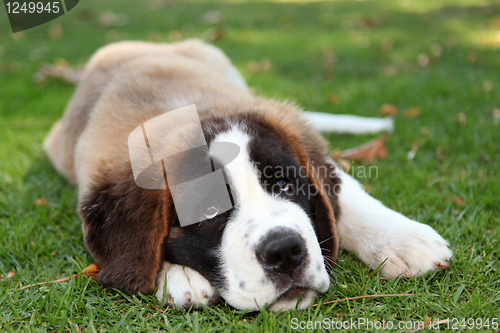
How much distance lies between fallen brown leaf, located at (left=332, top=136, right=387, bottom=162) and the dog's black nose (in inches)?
78.7

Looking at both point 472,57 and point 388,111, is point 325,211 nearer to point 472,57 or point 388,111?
point 388,111

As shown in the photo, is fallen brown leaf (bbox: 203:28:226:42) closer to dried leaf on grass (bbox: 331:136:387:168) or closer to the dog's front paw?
dried leaf on grass (bbox: 331:136:387:168)

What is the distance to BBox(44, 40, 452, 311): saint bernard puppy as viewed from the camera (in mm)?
2008

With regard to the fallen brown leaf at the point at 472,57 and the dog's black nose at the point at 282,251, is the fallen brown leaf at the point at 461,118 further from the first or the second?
the dog's black nose at the point at 282,251

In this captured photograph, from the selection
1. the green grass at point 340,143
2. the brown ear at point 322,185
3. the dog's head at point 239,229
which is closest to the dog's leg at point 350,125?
the green grass at point 340,143

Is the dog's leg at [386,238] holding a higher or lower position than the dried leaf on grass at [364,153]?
higher

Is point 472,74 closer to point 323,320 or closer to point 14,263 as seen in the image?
point 323,320

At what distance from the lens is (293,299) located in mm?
2031

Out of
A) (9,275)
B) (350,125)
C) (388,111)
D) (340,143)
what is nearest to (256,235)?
(9,275)

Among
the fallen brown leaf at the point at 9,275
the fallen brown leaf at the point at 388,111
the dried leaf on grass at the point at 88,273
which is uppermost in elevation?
the dried leaf on grass at the point at 88,273

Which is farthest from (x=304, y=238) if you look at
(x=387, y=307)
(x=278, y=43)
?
(x=278, y=43)

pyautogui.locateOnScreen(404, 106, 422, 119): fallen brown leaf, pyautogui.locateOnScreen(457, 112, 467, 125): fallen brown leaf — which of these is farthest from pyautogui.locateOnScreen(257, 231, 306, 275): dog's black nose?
pyautogui.locateOnScreen(404, 106, 422, 119): fallen brown leaf

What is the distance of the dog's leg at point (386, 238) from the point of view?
2.31 metres
